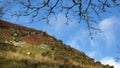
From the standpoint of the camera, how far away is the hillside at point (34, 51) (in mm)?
27305

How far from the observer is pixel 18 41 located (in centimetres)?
3812

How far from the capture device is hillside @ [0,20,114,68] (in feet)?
89.6

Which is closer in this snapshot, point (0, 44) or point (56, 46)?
point (0, 44)

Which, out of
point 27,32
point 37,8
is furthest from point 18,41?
point 37,8

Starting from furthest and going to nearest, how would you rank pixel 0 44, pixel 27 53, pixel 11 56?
1. pixel 0 44
2. pixel 27 53
3. pixel 11 56

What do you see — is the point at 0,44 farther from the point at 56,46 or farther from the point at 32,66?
the point at 32,66

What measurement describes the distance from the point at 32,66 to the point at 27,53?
8.09 m

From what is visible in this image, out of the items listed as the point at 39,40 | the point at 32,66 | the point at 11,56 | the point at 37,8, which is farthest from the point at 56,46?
the point at 37,8

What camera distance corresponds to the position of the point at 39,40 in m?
40.5

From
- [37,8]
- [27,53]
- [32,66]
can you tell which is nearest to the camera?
[37,8]

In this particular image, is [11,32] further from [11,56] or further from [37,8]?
[37,8]

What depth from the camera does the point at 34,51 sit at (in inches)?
1353

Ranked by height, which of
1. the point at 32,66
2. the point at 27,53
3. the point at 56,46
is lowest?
the point at 32,66

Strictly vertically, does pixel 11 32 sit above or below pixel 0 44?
above
